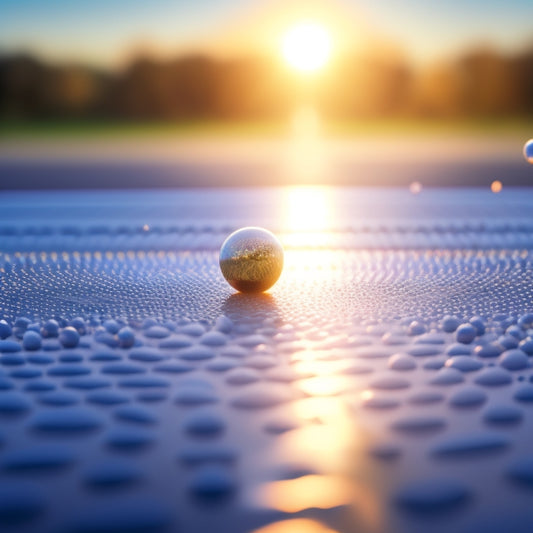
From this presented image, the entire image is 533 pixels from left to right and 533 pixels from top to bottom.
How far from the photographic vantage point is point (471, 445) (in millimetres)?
1295

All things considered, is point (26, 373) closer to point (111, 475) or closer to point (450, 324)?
point (111, 475)

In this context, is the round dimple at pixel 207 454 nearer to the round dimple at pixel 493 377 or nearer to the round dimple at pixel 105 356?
the round dimple at pixel 105 356

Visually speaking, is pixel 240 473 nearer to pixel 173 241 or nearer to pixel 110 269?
pixel 110 269

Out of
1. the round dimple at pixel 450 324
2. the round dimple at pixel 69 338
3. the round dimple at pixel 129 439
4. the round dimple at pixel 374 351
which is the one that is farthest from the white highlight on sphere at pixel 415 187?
the round dimple at pixel 129 439

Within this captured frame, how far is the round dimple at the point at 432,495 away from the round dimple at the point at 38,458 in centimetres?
58

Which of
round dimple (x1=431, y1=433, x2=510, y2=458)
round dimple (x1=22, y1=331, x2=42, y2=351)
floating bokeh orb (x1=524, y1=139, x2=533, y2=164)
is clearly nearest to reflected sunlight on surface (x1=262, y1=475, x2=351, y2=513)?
round dimple (x1=431, y1=433, x2=510, y2=458)

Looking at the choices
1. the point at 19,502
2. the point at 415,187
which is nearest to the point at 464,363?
the point at 19,502

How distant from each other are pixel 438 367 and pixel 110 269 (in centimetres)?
162

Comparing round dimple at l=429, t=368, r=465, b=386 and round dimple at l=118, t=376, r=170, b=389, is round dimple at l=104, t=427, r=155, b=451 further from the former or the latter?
round dimple at l=429, t=368, r=465, b=386

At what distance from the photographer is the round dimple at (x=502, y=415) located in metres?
1.40

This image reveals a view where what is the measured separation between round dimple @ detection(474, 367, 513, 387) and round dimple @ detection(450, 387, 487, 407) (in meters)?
0.05

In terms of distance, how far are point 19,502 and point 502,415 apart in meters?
0.94

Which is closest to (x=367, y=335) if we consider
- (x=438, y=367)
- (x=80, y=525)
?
(x=438, y=367)

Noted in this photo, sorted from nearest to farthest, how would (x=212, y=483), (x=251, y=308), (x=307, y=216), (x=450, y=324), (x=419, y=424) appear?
(x=212, y=483), (x=419, y=424), (x=450, y=324), (x=251, y=308), (x=307, y=216)
